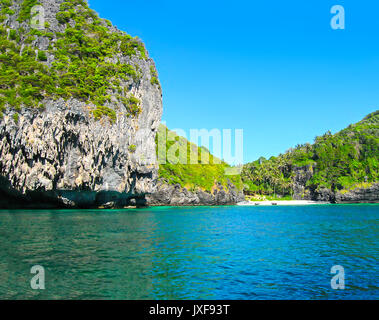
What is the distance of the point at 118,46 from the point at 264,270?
2864 inches

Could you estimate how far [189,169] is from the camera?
436 feet

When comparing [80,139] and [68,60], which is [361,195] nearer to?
[80,139]

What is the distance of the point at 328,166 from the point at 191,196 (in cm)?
8541

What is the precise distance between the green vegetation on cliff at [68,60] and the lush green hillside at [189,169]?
51298mm

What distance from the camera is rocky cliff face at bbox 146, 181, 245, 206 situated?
111 m

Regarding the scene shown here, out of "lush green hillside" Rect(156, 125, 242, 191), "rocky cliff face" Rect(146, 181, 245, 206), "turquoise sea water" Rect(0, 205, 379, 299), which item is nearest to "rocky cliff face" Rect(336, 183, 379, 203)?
"rocky cliff face" Rect(146, 181, 245, 206)

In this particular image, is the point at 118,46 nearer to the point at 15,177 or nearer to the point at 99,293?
the point at 15,177

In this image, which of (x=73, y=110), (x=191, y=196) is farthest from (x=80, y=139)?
(x=191, y=196)

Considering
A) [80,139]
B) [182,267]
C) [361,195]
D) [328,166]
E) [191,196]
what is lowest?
[361,195]

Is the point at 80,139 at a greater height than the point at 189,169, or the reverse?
the point at 80,139

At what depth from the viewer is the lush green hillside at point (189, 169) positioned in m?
121

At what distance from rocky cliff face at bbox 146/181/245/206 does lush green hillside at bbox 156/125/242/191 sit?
2563mm

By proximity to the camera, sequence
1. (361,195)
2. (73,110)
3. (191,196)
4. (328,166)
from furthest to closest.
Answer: (328,166) < (361,195) < (191,196) < (73,110)
